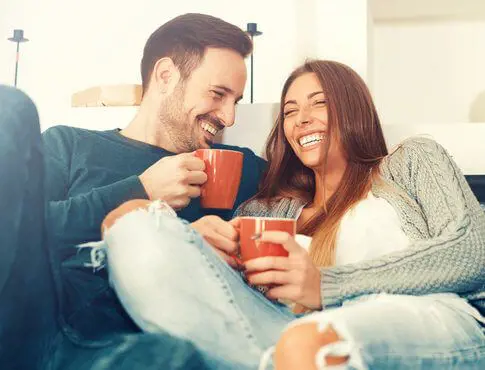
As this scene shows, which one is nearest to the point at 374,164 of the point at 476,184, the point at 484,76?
the point at 476,184

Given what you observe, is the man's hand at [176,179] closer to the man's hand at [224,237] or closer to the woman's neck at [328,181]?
A: the man's hand at [224,237]

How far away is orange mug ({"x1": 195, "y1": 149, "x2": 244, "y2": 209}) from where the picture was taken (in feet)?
3.81

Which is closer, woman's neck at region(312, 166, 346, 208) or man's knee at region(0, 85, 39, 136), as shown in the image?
man's knee at region(0, 85, 39, 136)

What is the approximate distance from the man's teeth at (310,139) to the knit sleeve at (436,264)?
36 centimetres

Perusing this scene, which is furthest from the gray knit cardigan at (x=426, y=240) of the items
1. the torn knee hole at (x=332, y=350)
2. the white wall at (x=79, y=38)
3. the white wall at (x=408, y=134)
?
the white wall at (x=79, y=38)

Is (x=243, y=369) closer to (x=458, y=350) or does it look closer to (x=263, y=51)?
(x=458, y=350)

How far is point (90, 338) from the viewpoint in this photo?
2.73 feet

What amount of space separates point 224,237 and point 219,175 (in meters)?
0.27

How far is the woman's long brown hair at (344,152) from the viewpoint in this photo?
1.29 meters

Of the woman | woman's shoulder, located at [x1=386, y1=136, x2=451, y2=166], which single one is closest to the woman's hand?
the woman

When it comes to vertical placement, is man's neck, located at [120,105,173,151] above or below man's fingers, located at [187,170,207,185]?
above

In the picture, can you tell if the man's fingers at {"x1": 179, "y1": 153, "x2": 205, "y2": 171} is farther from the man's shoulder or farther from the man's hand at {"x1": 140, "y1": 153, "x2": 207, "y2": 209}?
the man's shoulder

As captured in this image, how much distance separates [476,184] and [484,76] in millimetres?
662

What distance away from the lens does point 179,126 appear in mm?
1523
